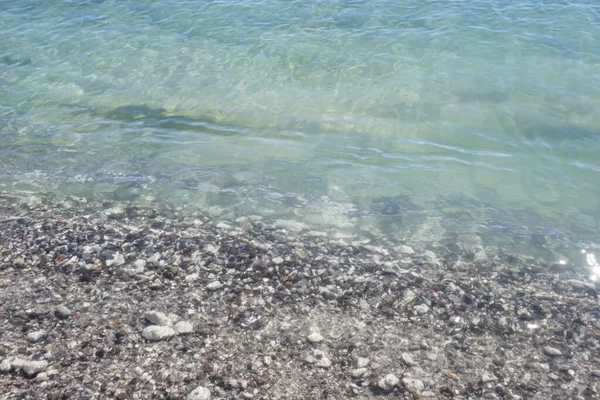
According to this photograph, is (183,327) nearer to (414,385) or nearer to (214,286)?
(214,286)

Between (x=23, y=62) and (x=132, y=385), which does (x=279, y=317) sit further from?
(x=23, y=62)

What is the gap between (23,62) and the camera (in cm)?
1518

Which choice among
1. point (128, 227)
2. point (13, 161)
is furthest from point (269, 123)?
point (13, 161)

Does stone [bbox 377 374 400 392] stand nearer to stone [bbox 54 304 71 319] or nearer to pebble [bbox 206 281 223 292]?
pebble [bbox 206 281 223 292]

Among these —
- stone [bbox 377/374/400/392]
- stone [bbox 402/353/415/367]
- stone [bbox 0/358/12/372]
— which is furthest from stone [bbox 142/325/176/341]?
stone [bbox 402/353/415/367]

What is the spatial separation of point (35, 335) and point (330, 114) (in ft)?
26.7

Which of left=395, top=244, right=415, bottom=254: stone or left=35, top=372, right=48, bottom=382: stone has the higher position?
left=35, top=372, right=48, bottom=382: stone

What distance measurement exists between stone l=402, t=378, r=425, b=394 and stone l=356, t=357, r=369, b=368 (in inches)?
17.3

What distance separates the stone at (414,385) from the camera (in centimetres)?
536

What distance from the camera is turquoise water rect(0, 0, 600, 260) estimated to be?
9492 mm

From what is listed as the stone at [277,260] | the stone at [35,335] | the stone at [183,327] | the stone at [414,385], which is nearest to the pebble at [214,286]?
the stone at [183,327]

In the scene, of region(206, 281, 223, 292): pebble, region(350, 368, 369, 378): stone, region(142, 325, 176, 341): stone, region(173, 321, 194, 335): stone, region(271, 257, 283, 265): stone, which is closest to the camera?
region(350, 368, 369, 378): stone

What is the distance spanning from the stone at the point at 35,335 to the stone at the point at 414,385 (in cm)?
406

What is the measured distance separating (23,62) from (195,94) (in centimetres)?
610
